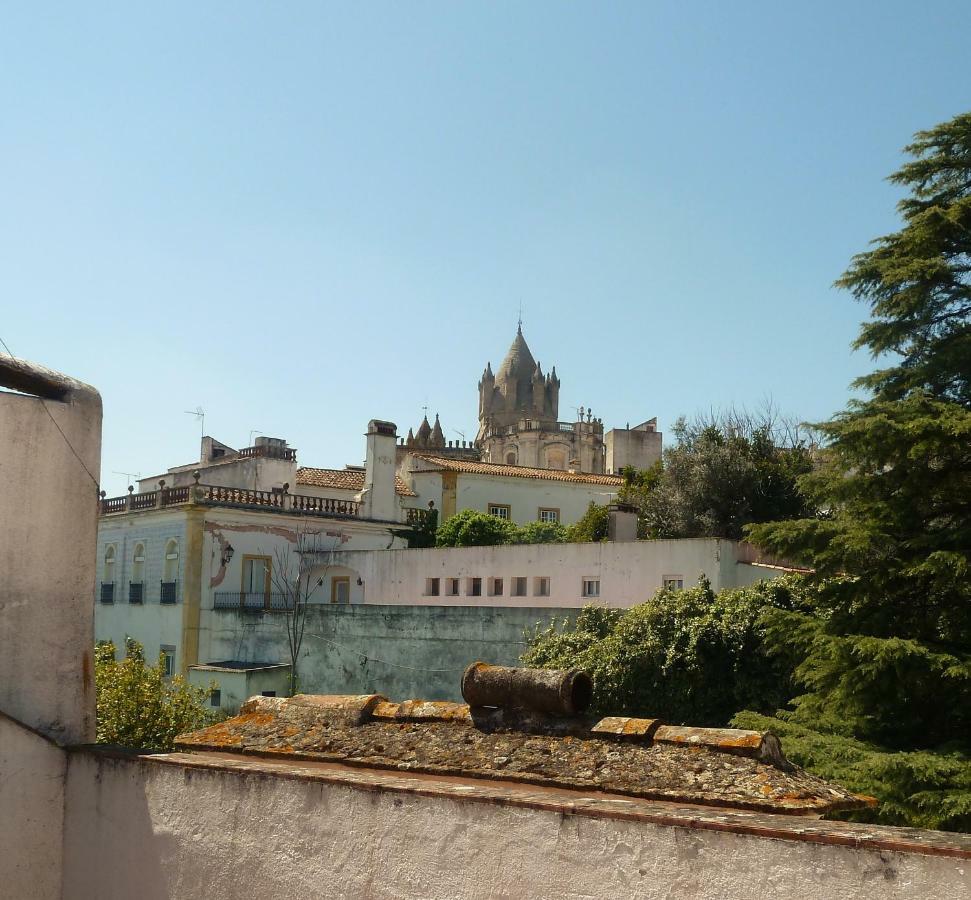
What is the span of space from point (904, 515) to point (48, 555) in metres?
12.4

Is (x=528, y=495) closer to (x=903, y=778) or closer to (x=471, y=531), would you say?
(x=471, y=531)

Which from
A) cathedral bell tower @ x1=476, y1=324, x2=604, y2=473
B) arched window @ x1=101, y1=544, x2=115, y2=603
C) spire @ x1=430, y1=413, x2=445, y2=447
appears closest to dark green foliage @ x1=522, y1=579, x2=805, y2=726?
arched window @ x1=101, y1=544, x2=115, y2=603

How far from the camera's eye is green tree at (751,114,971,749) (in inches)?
579

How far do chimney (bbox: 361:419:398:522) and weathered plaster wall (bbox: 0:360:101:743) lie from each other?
35.4 m

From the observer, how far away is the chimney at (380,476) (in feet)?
139

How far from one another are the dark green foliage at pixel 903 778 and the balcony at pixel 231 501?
26.9 m

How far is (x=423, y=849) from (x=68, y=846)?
96.4 inches

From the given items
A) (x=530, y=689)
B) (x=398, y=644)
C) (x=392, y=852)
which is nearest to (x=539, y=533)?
(x=398, y=644)

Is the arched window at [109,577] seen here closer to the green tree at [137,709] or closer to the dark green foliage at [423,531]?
the dark green foliage at [423,531]

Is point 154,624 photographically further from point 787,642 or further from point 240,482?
point 787,642

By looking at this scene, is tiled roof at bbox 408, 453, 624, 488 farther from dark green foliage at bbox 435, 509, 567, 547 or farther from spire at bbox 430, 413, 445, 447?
spire at bbox 430, 413, 445, 447

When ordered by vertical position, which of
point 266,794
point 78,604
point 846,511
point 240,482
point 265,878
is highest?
point 240,482

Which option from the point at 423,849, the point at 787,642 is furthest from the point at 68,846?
the point at 787,642

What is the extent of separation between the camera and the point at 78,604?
6.71 meters
